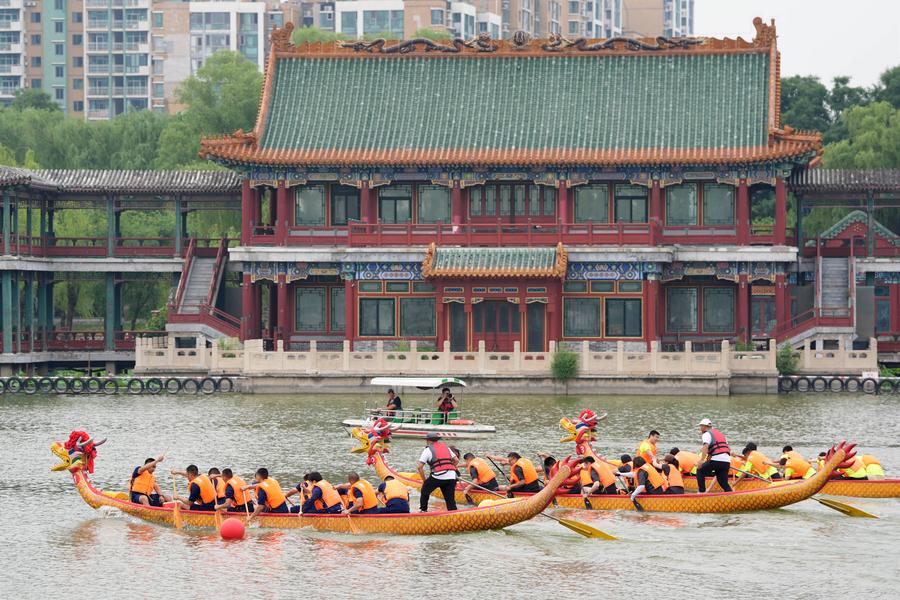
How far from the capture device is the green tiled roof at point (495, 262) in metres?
62.0

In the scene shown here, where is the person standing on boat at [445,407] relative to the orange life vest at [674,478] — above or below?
above

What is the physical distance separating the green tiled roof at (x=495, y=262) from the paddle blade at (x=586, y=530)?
29.2m

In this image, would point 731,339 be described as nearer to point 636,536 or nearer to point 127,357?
Result: point 127,357

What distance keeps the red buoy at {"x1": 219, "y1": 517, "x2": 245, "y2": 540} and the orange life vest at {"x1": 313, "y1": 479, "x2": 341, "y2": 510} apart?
1.49 metres

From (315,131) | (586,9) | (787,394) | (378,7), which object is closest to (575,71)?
(315,131)

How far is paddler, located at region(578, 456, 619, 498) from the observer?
117 feet

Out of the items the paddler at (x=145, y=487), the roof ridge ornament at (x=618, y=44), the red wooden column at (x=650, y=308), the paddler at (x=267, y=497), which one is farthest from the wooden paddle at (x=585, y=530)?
the roof ridge ornament at (x=618, y=44)

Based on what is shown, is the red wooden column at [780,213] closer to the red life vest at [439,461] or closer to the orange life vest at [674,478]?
the orange life vest at [674,478]

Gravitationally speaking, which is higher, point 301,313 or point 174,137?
point 174,137

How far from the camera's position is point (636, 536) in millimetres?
33094

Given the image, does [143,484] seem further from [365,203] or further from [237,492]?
[365,203]

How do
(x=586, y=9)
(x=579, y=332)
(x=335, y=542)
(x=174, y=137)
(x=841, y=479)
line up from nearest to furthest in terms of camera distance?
(x=335, y=542) → (x=841, y=479) → (x=579, y=332) → (x=174, y=137) → (x=586, y=9)

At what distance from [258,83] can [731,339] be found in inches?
1540

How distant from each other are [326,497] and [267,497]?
1.15 m
